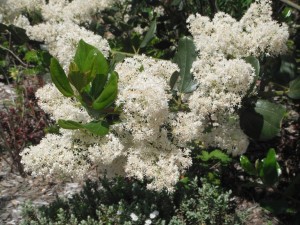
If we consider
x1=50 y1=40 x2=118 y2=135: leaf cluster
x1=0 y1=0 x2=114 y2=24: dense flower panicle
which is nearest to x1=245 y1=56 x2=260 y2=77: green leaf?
x1=50 y1=40 x2=118 y2=135: leaf cluster

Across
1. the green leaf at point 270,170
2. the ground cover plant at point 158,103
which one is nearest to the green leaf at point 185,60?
the ground cover plant at point 158,103

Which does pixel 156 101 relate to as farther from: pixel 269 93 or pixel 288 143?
pixel 288 143

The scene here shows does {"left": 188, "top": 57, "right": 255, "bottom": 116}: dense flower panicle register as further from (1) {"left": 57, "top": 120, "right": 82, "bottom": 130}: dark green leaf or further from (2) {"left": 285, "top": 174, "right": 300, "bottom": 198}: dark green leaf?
(2) {"left": 285, "top": 174, "right": 300, "bottom": 198}: dark green leaf

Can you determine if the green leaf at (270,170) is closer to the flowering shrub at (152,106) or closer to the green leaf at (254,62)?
the flowering shrub at (152,106)

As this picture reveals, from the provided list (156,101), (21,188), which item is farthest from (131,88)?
(21,188)

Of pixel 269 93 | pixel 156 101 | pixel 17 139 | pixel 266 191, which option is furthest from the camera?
pixel 17 139
